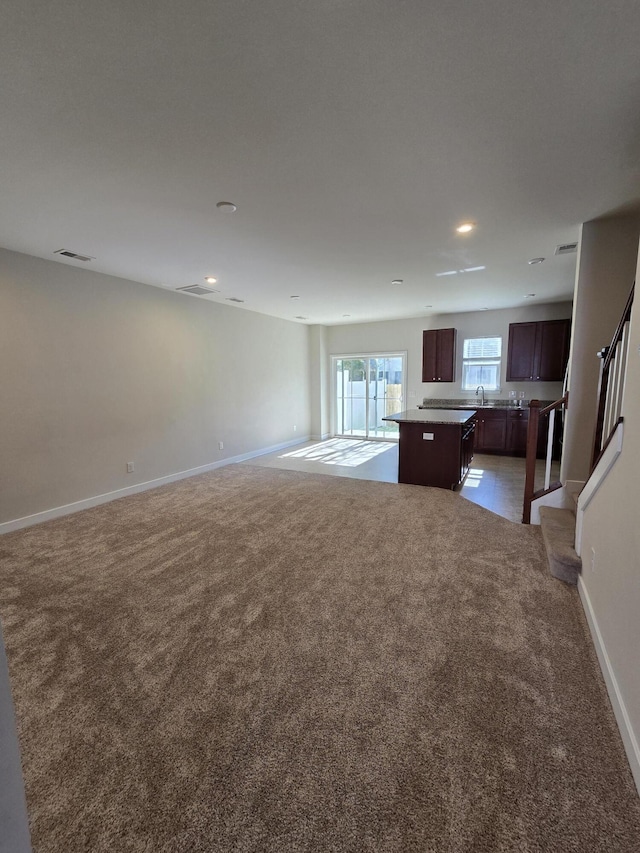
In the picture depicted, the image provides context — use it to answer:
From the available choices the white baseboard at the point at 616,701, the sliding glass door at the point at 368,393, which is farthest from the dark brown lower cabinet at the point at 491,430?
the white baseboard at the point at 616,701

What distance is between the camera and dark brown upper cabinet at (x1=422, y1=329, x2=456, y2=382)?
23.0ft

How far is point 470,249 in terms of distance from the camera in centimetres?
357

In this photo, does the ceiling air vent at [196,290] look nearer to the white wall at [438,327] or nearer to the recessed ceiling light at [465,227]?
the recessed ceiling light at [465,227]

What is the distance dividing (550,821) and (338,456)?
5.70m

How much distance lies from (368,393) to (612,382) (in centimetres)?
583

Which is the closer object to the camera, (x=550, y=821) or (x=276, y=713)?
(x=550, y=821)

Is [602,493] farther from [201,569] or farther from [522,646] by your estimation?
[201,569]

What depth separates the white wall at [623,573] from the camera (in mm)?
1413

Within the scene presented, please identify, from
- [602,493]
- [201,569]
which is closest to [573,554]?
[602,493]

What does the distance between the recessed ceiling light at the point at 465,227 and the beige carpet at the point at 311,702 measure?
2739 mm

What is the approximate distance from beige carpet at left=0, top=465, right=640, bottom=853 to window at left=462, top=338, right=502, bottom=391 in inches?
178

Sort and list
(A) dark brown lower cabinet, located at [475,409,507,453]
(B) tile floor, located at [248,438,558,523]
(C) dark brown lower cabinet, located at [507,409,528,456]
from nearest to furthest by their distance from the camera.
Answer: (B) tile floor, located at [248,438,558,523] → (C) dark brown lower cabinet, located at [507,409,528,456] → (A) dark brown lower cabinet, located at [475,409,507,453]

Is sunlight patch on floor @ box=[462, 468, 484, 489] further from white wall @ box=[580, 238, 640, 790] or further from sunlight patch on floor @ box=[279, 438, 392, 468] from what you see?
white wall @ box=[580, 238, 640, 790]

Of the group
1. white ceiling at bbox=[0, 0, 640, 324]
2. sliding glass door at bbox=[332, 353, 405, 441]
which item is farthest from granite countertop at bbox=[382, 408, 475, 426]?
sliding glass door at bbox=[332, 353, 405, 441]
